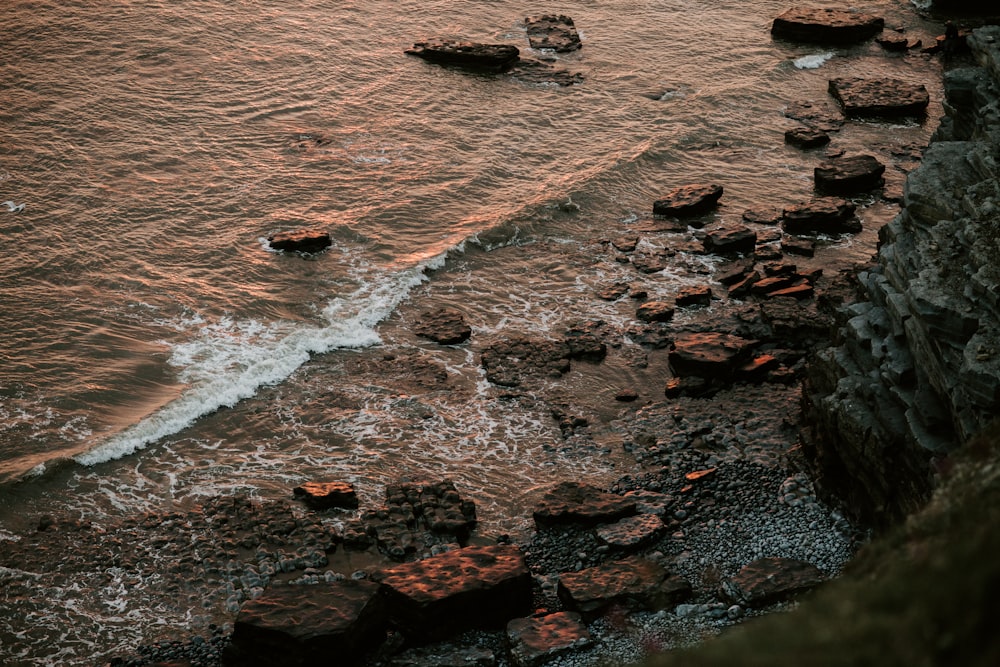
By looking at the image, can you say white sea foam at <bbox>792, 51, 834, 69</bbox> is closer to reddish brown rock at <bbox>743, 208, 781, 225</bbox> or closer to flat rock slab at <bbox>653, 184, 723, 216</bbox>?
flat rock slab at <bbox>653, 184, 723, 216</bbox>

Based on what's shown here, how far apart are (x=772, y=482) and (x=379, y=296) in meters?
9.21

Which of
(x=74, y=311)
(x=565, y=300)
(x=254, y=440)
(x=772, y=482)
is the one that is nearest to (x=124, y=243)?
(x=74, y=311)

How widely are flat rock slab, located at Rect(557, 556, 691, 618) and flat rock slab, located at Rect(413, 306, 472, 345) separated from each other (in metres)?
7.19

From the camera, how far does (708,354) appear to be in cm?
1788

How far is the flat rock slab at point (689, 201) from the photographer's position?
23734 millimetres

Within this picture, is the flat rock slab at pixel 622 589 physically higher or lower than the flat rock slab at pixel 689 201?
lower

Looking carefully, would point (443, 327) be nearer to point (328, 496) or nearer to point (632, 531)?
point (328, 496)

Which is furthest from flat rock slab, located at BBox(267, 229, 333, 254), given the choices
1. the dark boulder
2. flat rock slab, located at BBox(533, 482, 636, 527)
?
the dark boulder

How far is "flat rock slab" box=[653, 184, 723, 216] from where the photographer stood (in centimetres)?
2373

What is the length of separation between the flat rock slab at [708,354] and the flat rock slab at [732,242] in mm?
3946

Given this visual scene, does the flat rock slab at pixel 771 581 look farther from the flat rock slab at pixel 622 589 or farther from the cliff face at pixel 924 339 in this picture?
the cliff face at pixel 924 339

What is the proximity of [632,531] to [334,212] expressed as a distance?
12.4 meters

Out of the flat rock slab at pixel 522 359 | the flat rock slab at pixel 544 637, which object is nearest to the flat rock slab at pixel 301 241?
the flat rock slab at pixel 522 359

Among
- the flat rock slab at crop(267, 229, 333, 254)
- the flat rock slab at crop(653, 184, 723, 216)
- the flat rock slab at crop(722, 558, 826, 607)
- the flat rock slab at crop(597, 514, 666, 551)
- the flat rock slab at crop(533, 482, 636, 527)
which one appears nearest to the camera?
the flat rock slab at crop(722, 558, 826, 607)
